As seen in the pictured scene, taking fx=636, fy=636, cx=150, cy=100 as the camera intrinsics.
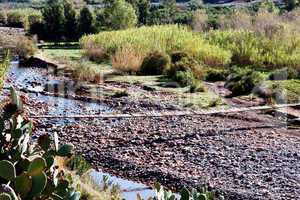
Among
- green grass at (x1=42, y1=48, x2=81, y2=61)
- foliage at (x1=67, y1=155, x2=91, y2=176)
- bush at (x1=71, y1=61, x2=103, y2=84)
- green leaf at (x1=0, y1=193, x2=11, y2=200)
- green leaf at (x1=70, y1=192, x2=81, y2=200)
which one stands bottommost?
green grass at (x1=42, y1=48, x2=81, y2=61)

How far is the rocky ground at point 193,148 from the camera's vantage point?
32.4ft

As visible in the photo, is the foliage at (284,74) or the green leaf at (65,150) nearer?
the green leaf at (65,150)

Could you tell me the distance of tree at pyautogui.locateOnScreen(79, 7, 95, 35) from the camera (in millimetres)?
33031

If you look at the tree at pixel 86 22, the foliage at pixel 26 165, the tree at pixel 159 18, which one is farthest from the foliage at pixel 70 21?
the foliage at pixel 26 165

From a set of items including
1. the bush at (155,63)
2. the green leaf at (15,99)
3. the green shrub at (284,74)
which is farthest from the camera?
the bush at (155,63)

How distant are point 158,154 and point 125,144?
41.3 inches

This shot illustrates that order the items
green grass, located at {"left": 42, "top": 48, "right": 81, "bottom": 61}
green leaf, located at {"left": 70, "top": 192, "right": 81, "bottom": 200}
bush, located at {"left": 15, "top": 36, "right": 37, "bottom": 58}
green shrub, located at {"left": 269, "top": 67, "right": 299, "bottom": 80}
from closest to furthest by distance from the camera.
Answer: green leaf, located at {"left": 70, "top": 192, "right": 81, "bottom": 200} → green shrub, located at {"left": 269, "top": 67, "right": 299, "bottom": 80} → green grass, located at {"left": 42, "top": 48, "right": 81, "bottom": 61} → bush, located at {"left": 15, "top": 36, "right": 37, "bottom": 58}

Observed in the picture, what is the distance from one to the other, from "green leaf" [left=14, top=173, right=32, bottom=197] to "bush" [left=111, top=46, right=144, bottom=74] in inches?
766

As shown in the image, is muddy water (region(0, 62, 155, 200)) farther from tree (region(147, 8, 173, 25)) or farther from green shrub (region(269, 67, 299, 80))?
tree (region(147, 8, 173, 25))

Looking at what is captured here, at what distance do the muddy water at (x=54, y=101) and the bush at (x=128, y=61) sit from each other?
2074mm

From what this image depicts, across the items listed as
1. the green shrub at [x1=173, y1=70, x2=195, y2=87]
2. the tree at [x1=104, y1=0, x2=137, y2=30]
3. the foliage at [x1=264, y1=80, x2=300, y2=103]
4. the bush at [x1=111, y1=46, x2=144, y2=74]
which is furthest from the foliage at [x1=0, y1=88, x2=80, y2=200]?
the tree at [x1=104, y1=0, x2=137, y2=30]

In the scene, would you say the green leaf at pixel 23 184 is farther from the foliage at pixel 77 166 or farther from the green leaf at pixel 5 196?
the foliage at pixel 77 166

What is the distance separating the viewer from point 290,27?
2294 cm

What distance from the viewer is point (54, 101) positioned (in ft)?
57.2
